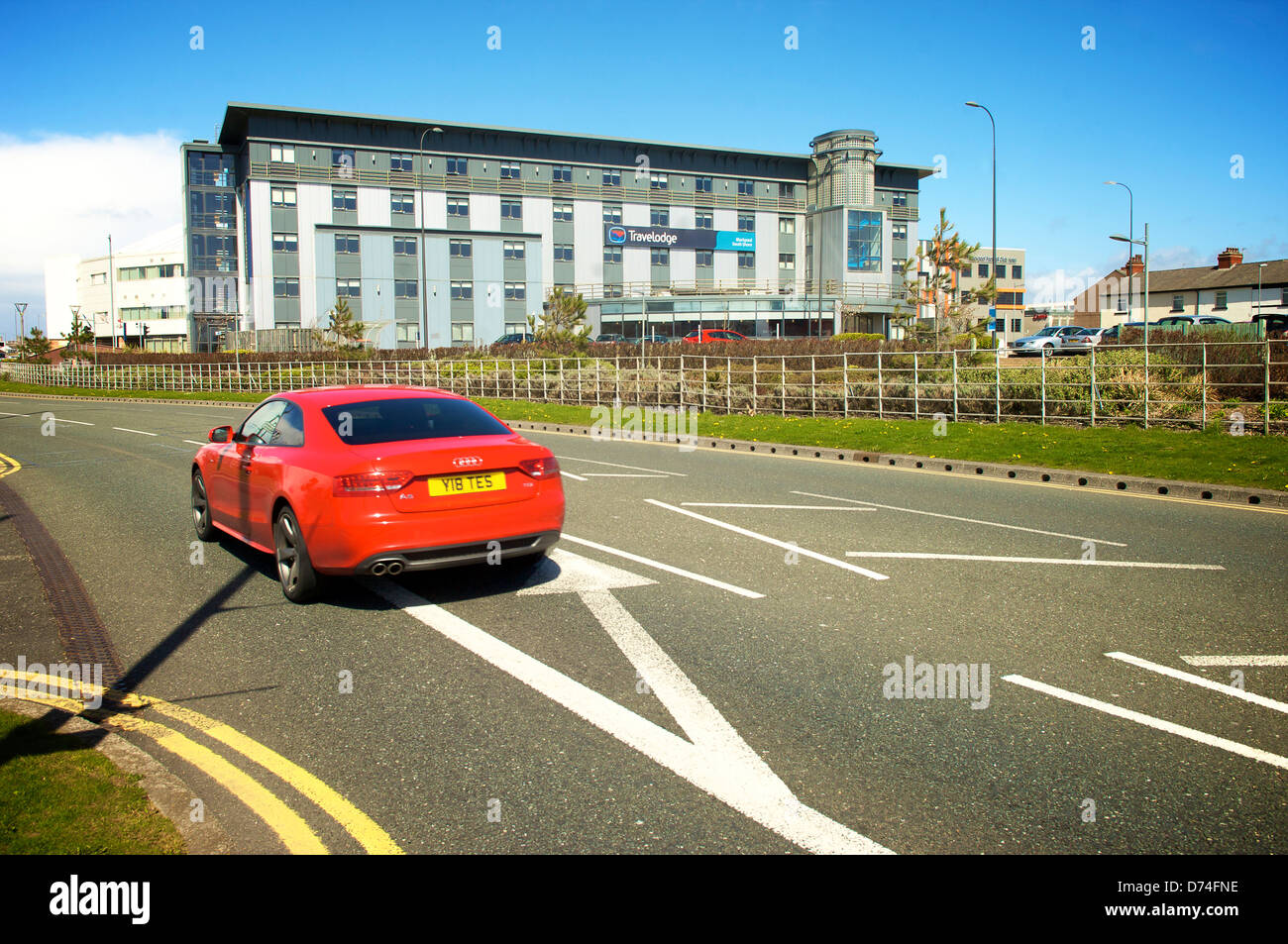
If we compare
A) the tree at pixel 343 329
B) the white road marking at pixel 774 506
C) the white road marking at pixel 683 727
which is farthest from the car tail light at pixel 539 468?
the tree at pixel 343 329

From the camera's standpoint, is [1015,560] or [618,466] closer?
[1015,560]

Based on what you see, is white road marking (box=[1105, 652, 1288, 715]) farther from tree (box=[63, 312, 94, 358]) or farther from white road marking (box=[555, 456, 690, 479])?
tree (box=[63, 312, 94, 358])

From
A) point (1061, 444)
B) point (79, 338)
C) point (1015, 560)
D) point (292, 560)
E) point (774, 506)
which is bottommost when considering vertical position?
point (1015, 560)

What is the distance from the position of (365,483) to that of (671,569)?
2644 mm

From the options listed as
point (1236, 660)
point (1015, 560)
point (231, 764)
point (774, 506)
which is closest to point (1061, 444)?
point (774, 506)

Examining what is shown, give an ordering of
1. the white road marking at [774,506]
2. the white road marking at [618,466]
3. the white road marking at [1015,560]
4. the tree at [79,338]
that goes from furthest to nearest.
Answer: the tree at [79,338] < the white road marking at [618,466] < the white road marking at [774,506] < the white road marking at [1015,560]

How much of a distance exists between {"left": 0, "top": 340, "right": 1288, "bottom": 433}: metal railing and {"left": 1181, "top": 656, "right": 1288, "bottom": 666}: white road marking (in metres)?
11.6

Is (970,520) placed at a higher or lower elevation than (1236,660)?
higher

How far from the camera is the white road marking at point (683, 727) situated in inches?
142

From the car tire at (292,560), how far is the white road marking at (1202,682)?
519cm

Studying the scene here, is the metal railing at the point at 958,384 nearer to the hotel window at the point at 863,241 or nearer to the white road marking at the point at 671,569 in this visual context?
the white road marking at the point at 671,569

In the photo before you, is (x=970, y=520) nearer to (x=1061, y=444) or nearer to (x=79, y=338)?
(x=1061, y=444)

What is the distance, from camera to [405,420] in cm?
725
